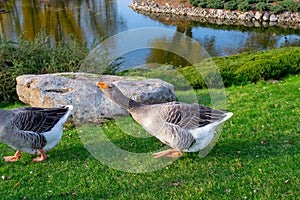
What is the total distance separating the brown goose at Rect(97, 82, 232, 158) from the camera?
18.6ft

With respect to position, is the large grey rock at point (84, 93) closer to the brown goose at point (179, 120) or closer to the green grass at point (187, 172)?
the green grass at point (187, 172)

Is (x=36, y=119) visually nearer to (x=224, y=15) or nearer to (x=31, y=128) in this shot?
(x=31, y=128)

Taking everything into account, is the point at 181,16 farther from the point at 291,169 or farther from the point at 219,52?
Result: the point at 291,169

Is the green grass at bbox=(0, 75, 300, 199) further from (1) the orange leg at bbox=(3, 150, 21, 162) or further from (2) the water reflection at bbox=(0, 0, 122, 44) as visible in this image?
(2) the water reflection at bbox=(0, 0, 122, 44)

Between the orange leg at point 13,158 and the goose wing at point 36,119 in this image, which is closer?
the goose wing at point 36,119

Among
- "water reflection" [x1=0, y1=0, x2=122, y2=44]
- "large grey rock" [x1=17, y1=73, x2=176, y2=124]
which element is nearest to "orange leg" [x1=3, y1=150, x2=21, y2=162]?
"large grey rock" [x1=17, y1=73, x2=176, y2=124]

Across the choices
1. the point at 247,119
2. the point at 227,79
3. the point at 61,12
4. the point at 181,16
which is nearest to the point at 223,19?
the point at 181,16

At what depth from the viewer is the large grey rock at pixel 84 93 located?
8297mm

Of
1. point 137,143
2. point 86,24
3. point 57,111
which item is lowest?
point 86,24

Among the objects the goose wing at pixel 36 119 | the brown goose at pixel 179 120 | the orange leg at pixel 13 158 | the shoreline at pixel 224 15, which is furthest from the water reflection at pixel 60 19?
the brown goose at pixel 179 120

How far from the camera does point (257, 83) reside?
1120 centimetres

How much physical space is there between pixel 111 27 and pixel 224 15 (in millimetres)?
9477

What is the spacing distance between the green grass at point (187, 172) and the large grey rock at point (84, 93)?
0.88 m

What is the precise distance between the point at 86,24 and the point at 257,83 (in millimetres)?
19170
